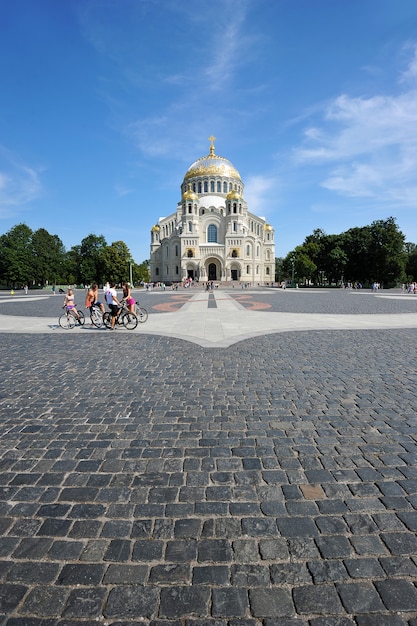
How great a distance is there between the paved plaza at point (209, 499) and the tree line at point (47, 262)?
203 ft

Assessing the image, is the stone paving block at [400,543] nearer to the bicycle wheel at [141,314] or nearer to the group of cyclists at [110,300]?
the group of cyclists at [110,300]

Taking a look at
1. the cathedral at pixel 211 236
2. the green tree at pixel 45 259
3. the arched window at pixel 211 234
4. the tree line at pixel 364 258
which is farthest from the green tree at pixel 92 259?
the tree line at pixel 364 258

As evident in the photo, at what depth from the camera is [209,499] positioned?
2.90 m

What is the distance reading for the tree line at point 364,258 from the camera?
63.5 m

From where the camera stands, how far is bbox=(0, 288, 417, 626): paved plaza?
6.59 ft

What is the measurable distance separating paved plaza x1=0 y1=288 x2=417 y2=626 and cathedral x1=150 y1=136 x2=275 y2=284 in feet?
225

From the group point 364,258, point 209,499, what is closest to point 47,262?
point 364,258

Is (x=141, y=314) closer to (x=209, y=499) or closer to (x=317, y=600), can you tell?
(x=209, y=499)

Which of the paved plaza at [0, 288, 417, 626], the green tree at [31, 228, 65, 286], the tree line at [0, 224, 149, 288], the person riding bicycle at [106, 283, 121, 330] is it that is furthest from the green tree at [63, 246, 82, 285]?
the paved plaza at [0, 288, 417, 626]

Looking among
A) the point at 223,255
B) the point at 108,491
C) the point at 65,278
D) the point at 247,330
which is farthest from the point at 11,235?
the point at 108,491

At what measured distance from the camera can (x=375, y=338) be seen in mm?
10266

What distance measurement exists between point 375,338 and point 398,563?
8.95m

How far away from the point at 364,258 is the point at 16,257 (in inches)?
2807

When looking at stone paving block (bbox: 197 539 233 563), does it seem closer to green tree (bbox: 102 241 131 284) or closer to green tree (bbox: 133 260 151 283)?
green tree (bbox: 102 241 131 284)
